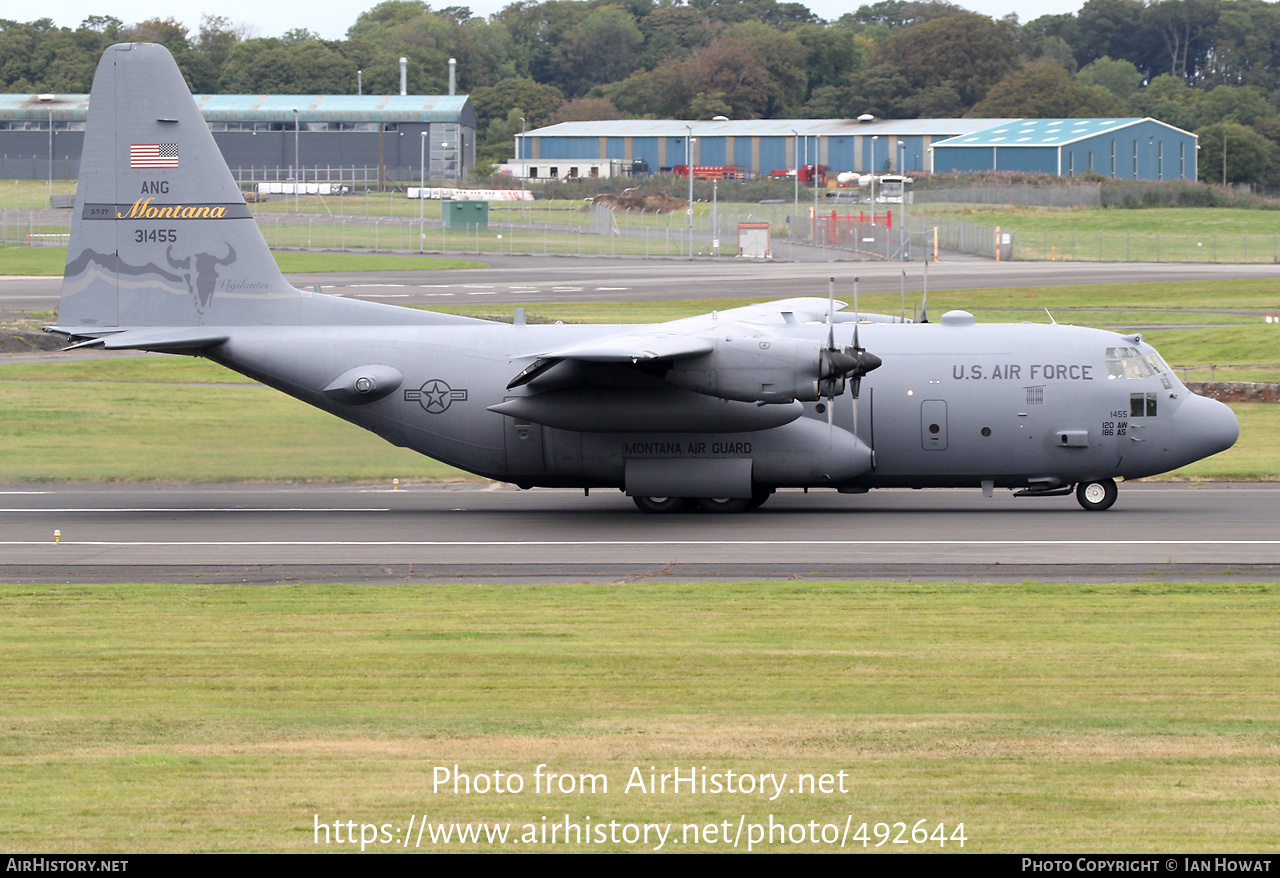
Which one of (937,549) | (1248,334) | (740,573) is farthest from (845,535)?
(1248,334)

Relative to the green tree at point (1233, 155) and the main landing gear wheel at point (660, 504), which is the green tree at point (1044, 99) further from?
the main landing gear wheel at point (660, 504)

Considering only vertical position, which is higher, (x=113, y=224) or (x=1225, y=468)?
(x=113, y=224)

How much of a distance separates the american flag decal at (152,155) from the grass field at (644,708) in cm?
1072

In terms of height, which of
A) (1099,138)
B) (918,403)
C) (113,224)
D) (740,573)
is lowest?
(740,573)

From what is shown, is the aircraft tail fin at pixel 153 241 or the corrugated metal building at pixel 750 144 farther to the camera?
the corrugated metal building at pixel 750 144

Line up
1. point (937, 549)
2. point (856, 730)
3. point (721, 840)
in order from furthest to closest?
point (937, 549) → point (856, 730) → point (721, 840)

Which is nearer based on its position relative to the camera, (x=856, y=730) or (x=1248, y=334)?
(x=856, y=730)

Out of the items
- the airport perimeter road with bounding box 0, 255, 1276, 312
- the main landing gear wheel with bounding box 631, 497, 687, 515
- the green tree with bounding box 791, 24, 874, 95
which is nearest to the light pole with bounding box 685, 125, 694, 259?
the airport perimeter road with bounding box 0, 255, 1276, 312

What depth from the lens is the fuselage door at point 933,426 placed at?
25.3m

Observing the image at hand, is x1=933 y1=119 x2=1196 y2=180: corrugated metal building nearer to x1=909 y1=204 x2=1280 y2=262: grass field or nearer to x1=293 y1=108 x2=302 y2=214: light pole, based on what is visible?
x1=909 y1=204 x2=1280 y2=262: grass field

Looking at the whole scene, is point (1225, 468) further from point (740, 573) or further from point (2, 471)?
point (2, 471)

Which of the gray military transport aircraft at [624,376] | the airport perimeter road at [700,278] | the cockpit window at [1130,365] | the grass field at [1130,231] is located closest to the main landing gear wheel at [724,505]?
the gray military transport aircraft at [624,376]
